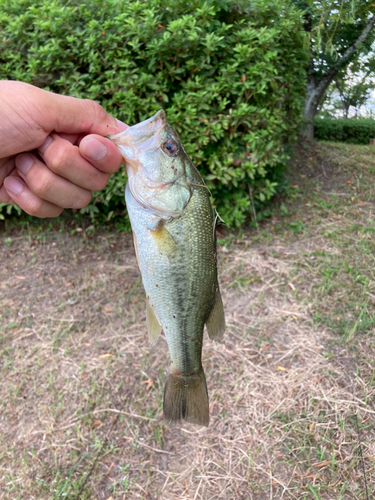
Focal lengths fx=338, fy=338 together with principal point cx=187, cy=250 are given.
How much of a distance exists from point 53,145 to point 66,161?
103 millimetres

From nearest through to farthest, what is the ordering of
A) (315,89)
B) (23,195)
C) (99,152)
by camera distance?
(99,152), (23,195), (315,89)

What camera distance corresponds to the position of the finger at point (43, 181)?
5.58 ft

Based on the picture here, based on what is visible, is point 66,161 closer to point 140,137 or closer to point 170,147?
point 140,137

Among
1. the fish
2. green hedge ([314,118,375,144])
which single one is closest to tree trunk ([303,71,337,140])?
green hedge ([314,118,375,144])

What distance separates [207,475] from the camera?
225 centimetres

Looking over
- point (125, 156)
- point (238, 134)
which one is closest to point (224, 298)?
point (238, 134)

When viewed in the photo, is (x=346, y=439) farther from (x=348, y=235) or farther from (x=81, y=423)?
(x=348, y=235)

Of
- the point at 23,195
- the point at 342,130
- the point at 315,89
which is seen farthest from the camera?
the point at 342,130

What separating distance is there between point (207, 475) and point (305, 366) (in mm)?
1155

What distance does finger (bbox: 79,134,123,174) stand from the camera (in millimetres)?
1515

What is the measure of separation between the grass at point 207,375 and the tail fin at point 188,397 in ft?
3.07

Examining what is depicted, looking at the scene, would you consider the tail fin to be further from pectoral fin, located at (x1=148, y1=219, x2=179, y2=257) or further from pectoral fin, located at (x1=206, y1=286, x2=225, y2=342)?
pectoral fin, located at (x1=148, y1=219, x2=179, y2=257)

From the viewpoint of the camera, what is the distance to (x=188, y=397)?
161cm

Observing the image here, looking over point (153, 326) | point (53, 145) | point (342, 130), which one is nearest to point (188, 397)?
point (153, 326)
